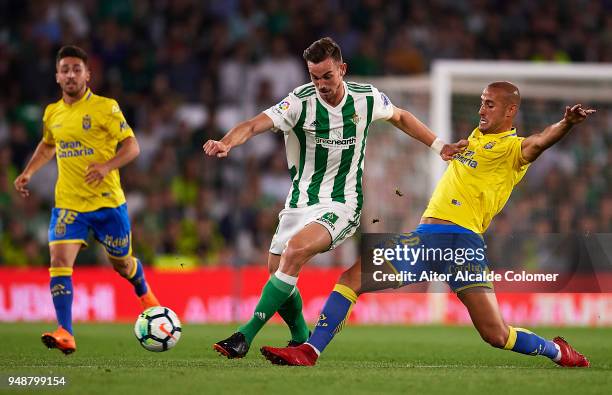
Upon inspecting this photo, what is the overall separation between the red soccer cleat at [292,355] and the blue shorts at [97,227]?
8.11 feet

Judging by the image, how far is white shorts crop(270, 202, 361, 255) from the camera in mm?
7512

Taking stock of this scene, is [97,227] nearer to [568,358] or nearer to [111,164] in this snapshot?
[111,164]

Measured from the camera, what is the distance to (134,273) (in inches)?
373

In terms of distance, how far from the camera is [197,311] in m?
14.7

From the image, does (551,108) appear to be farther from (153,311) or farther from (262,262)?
(153,311)

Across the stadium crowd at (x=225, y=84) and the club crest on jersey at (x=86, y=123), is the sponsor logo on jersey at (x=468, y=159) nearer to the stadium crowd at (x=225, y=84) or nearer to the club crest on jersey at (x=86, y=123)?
the club crest on jersey at (x=86, y=123)

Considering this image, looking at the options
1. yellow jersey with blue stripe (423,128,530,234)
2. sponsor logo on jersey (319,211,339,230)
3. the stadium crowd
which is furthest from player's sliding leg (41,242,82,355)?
the stadium crowd

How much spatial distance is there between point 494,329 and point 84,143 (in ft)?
12.3

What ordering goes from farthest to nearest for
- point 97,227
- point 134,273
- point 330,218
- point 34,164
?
1. point 134,273
2. point 34,164
3. point 97,227
4. point 330,218

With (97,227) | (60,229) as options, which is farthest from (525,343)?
(60,229)

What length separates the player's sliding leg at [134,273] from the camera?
9391mm

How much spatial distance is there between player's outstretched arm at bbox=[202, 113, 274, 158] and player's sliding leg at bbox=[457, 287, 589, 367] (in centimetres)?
176

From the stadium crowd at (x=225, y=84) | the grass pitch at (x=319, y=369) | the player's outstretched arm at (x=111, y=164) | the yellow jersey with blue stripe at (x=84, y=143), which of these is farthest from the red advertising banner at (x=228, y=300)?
the player's outstretched arm at (x=111, y=164)

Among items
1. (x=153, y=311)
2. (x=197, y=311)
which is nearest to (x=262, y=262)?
(x=197, y=311)
